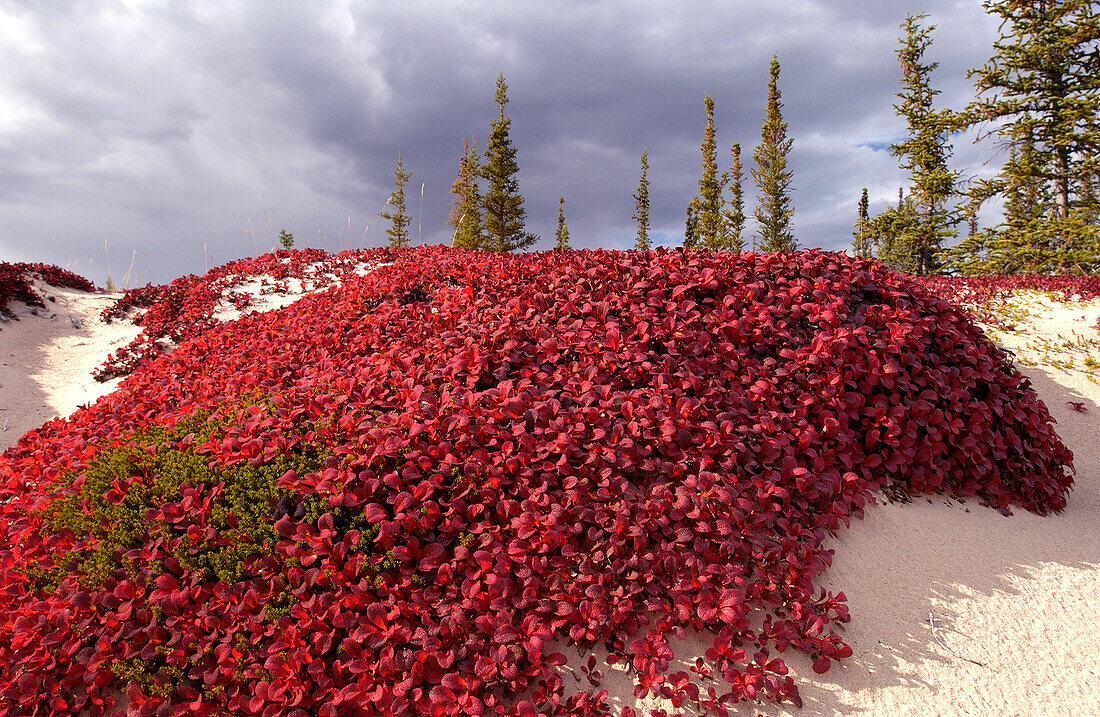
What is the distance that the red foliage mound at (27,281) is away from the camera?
33.2 ft

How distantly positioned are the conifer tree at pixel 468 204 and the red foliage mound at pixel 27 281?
16889 millimetres

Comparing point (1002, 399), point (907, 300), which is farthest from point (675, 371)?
point (1002, 399)

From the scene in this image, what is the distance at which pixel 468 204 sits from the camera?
30.9 meters

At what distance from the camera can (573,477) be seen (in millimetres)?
3066

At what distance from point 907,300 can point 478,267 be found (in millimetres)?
3927

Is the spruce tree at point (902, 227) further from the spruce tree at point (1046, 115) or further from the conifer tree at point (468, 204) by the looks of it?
the conifer tree at point (468, 204)

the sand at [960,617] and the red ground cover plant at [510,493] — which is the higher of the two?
the red ground cover plant at [510,493]

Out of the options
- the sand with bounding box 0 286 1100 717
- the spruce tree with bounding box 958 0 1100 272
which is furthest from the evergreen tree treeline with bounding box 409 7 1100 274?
the sand with bounding box 0 286 1100 717

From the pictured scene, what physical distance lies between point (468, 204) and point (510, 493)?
97.0ft

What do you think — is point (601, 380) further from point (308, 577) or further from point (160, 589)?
point (160, 589)

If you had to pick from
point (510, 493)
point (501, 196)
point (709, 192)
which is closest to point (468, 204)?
point (501, 196)

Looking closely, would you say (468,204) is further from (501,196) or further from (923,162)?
(923,162)

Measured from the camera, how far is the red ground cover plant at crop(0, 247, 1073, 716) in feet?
8.53

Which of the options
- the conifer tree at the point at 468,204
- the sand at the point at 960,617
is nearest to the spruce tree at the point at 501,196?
the conifer tree at the point at 468,204
